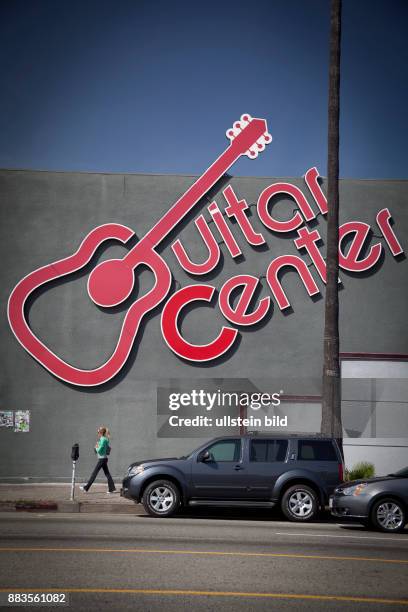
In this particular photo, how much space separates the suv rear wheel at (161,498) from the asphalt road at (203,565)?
1.57 metres

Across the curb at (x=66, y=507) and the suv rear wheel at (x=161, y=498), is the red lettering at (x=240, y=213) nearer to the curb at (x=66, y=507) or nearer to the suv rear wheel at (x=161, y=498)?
the curb at (x=66, y=507)

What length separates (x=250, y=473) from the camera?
16359 millimetres

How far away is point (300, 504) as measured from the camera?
53.7 feet

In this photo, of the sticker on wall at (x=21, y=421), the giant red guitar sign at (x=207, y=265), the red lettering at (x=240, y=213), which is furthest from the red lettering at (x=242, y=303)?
the sticker on wall at (x=21, y=421)

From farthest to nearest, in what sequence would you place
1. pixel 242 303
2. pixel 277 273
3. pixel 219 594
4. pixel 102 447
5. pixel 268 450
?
pixel 277 273
pixel 242 303
pixel 102 447
pixel 268 450
pixel 219 594

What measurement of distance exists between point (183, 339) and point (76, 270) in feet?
11.9

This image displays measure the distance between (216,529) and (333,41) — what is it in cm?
1285

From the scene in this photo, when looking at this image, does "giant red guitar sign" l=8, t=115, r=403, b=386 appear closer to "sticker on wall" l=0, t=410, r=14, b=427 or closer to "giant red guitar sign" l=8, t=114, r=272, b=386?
"giant red guitar sign" l=8, t=114, r=272, b=386

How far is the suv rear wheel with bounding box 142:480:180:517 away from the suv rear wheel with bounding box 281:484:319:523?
2.23 m

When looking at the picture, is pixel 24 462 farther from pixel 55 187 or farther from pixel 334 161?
pixel 334 161

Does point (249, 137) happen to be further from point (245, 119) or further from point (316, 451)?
point (316, 451)

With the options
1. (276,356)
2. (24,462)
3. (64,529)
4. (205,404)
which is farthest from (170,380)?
(64,529)

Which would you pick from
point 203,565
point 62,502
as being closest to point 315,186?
point 62,502

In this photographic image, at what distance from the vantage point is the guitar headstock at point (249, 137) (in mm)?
23500
